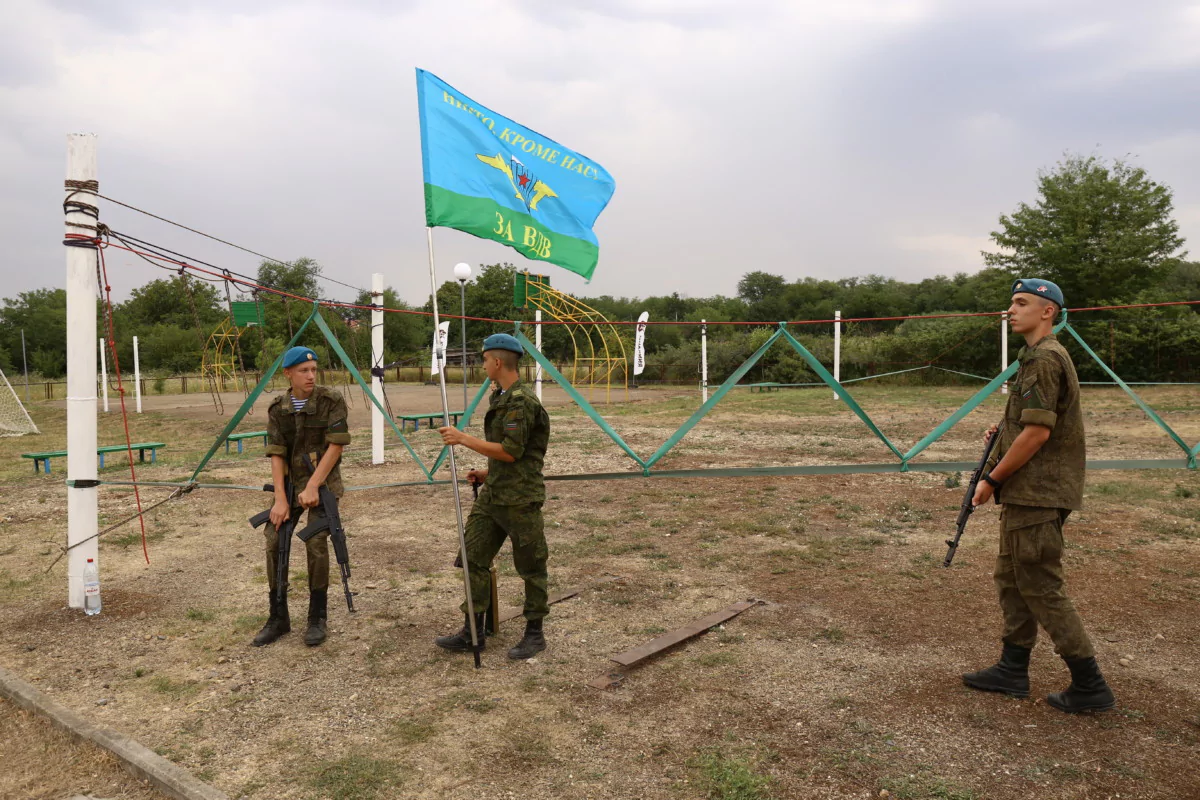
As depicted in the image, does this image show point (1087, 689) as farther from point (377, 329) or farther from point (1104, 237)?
point (1104, 237)

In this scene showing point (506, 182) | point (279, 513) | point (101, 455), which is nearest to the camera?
point (279, 513)

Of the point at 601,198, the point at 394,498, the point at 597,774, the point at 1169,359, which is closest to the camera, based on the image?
the point at 597,774

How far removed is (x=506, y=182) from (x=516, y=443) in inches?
76.5

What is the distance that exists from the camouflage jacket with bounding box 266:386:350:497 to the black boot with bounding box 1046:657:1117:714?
4008 millimetres

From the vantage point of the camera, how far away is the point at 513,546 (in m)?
4.39

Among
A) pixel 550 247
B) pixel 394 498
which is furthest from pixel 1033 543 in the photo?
pixel 394 498

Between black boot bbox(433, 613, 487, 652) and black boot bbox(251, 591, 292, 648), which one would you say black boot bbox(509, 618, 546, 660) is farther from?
black boot bbox(251, 591, 292, 648)

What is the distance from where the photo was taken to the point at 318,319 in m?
6.61

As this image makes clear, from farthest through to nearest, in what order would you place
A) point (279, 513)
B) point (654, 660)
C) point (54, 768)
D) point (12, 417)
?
point (12, 417), point (279, 513), point (654, 660), point (54, 768)

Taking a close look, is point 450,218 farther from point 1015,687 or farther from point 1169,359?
point 1169,359

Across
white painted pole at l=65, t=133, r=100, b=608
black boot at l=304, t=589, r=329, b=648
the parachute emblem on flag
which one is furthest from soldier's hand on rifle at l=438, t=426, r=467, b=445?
white painted pole at l=65, t=133, r=100, b=608

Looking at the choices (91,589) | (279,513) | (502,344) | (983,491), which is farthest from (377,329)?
(983,491)

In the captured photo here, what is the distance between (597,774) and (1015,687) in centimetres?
211

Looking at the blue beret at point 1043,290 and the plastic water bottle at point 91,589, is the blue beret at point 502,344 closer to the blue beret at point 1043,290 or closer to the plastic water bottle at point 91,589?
the blue beret at point 1043,290
